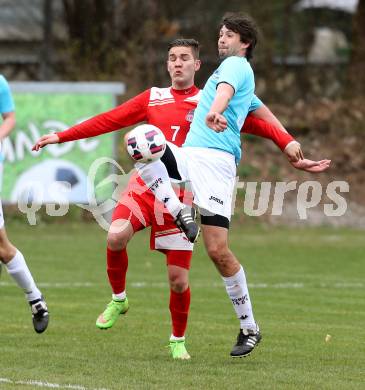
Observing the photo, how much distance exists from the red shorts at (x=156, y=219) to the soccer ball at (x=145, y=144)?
0.66 meters

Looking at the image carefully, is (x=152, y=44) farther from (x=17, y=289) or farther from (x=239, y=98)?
(x=239, y=98)

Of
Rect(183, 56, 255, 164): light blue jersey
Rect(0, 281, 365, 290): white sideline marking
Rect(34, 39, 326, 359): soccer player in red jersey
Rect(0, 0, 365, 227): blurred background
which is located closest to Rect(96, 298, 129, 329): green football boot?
Rect(34, 39, 326, 359): soccer player in red jersey

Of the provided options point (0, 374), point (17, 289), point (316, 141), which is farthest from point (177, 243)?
point (316, 141)

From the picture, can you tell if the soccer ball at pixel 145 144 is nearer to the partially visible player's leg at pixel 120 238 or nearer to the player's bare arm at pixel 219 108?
the player's bare arm at pixel 219 108

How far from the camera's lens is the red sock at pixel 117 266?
8.81m

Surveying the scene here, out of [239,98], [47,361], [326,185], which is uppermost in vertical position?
[239,98]

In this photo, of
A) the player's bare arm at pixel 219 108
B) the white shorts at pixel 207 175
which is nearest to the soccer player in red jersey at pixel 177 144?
the white shorts at pixel 207 175

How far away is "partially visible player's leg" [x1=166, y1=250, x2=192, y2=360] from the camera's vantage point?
8.44m

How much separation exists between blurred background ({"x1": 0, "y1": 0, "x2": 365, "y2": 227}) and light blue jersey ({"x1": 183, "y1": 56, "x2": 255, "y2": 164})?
1491cm

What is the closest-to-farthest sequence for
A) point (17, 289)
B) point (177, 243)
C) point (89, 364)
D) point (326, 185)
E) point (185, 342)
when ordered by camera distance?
point (89, 364), point (177, 243), point (185, 342), point (17, 289), point (326, 185)

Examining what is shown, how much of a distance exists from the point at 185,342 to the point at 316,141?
57.2 feet

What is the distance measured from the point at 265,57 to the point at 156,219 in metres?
19.4

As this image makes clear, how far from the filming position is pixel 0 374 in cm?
753

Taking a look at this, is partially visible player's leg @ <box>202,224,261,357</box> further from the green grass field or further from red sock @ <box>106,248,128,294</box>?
red sock @ <box>106,248,128,294</box>
